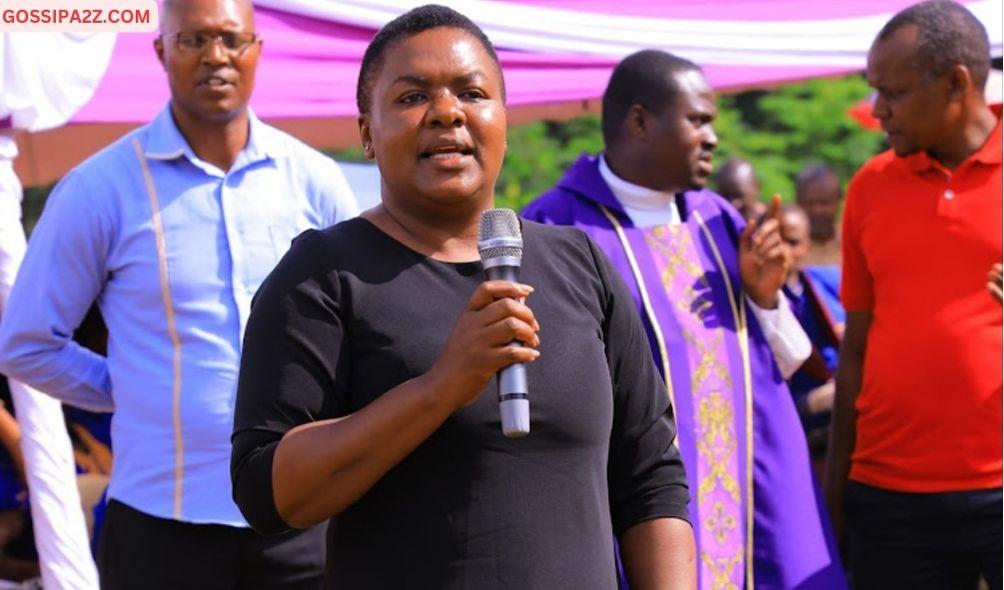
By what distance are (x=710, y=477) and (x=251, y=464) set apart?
259cm

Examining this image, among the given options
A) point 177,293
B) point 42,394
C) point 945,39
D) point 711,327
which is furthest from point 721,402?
point 42,394

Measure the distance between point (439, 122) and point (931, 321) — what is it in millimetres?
2600

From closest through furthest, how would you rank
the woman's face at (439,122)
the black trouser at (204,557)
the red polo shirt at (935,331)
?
the woman's face at (439,122) < the black trouser at (204,557) < the red polo shirt at (935,331)

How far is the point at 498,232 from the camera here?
2.30m

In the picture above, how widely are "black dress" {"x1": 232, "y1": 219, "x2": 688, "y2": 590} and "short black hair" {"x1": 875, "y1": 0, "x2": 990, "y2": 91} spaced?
2607 mm

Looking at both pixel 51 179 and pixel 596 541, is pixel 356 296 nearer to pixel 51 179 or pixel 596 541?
pixel 596 541

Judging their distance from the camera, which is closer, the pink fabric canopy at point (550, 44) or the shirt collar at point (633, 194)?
the shirt collar at point (633, 194)

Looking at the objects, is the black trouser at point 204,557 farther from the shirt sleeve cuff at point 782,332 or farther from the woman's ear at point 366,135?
the shirt sleeve cuff at point 782,332

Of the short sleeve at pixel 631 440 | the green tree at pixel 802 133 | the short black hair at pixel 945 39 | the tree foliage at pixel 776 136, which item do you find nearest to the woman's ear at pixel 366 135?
the short sleeve at pixel 631 440

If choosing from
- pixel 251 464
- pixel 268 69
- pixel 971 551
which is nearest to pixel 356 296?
pixel 251 464

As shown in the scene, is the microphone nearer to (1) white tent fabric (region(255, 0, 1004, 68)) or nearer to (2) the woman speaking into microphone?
(2) the woman speaking into microphone

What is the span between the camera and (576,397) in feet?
7.93

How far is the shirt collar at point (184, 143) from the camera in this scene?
3.88m

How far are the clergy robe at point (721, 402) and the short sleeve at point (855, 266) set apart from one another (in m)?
0.33
